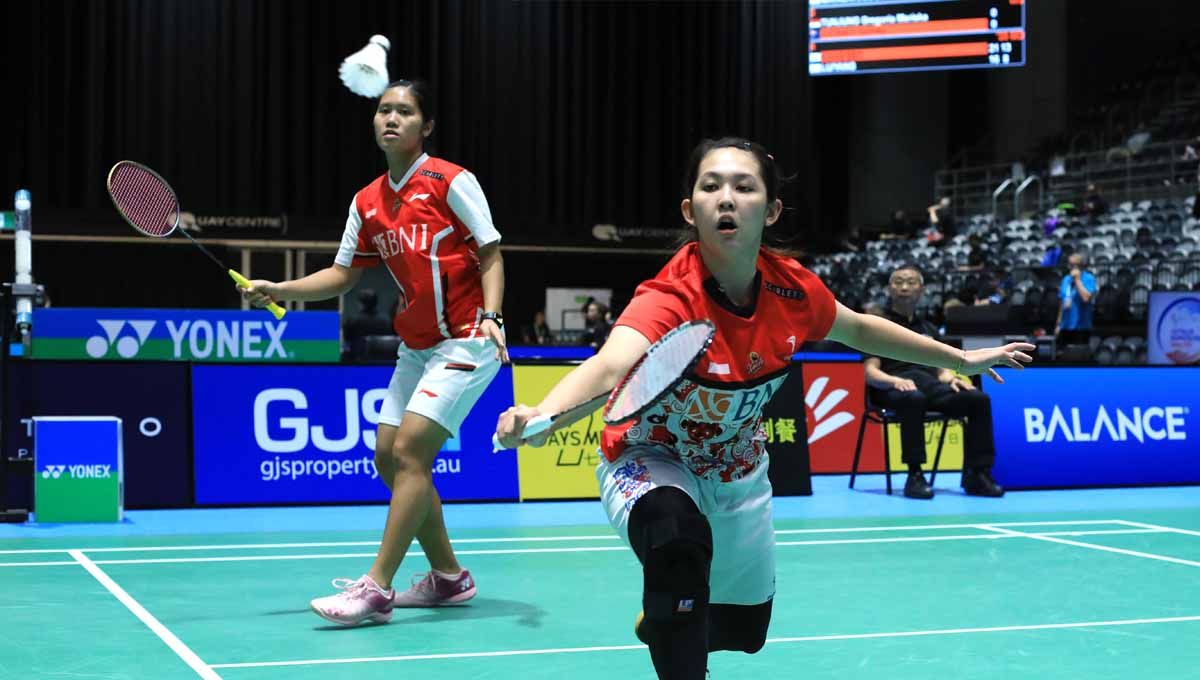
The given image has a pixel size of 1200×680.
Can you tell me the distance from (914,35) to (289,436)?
1078cm

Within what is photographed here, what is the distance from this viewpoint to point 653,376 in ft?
8.11

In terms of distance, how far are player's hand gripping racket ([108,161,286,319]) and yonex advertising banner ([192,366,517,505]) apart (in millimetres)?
2530

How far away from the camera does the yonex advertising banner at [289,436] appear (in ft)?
26.8

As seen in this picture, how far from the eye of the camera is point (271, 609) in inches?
200

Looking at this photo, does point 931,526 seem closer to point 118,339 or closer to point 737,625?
point 737,625

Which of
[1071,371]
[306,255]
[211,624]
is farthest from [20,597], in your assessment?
[306,255]

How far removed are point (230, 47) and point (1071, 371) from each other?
17990 mm

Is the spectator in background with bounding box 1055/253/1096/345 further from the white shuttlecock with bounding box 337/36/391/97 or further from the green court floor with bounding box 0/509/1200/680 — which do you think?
the white shuttlecock with bounding box 337/36/391/97

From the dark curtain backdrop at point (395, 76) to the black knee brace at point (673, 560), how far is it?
69.9ft

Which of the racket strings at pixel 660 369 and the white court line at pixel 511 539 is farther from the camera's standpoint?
the white court line at pixel 511 539

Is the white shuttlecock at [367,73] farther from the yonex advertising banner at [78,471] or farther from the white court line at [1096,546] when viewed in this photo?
the white court line at [1096,546]

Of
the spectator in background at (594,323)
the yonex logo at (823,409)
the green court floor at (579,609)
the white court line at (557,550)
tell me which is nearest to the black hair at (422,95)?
the green court floor at (579,609)

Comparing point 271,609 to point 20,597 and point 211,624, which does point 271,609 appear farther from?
point 20,597

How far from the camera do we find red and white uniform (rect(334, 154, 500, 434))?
4.88 m
